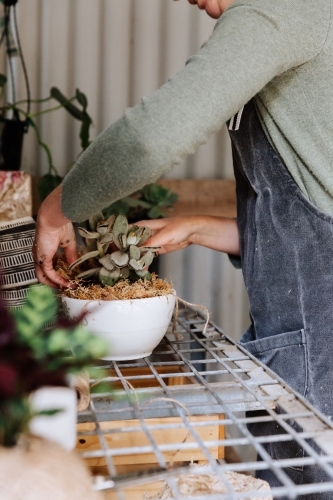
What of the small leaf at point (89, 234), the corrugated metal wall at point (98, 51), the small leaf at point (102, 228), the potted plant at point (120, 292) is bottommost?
the potted plant at point (120, 292)

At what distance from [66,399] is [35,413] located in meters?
0.11

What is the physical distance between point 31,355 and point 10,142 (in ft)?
4.63

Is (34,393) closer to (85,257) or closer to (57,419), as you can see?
(57,419)

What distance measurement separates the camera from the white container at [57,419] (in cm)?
64

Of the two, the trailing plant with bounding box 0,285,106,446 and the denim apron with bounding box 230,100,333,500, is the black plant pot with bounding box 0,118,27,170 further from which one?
the trailing plant with bounding box 0,285,106,446

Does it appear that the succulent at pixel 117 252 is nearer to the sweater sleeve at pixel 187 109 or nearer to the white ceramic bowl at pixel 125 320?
the white ceramic bowl at pixel 125 320

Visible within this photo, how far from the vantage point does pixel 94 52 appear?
90.1 inches

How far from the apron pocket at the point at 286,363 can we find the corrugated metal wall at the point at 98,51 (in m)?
1.43

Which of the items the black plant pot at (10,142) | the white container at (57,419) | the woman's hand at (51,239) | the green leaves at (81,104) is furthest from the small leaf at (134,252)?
the green leaves at (81,104)

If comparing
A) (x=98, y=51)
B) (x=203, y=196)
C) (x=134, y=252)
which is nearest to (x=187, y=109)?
(x=134, y=252)

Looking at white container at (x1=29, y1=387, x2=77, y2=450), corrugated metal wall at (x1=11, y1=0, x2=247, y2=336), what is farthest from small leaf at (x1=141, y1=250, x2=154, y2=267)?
corrugated metal wall at (x1=11, y1=0, x2=247, y2=336)

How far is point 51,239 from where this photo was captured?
1.04 metres

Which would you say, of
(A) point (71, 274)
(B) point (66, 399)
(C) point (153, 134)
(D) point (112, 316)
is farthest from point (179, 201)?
(B) point (66, 399)

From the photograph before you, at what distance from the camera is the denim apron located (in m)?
1.04
